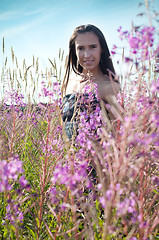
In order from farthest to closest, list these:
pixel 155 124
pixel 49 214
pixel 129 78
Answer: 1. pixel 49 214
2. pixel 129 78
3. pixel 155 124

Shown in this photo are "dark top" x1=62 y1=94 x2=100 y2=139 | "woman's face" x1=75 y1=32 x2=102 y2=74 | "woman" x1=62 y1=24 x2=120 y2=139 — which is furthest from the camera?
"woman's face" x1=75 y1=32 x2=102 y2=74

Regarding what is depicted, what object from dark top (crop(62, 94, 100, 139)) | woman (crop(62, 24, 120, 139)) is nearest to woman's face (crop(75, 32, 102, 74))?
woman (crop(62, 24, 120, 139))

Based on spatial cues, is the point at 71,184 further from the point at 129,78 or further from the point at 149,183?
the point at 149,183

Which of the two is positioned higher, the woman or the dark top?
the woman

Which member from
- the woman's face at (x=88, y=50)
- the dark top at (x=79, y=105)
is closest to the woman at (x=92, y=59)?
the woman's face at (x=88, y=50)

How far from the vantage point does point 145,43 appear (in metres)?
0.77

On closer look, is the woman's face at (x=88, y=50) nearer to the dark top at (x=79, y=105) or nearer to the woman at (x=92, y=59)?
the woman at (x=92, y=59)

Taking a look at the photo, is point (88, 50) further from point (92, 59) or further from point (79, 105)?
point (79, 105)

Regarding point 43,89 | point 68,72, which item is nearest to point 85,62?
point 68,72

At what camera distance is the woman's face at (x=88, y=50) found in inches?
121

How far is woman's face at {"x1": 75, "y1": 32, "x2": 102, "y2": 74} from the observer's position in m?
3.09

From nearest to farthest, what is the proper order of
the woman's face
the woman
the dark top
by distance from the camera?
A: the dark top → the woman → the woman's face

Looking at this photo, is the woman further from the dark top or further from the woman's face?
the dark top

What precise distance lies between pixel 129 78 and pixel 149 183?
76cm
